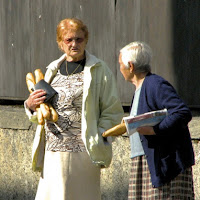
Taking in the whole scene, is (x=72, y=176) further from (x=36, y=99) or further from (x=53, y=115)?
(x=36, y=99)

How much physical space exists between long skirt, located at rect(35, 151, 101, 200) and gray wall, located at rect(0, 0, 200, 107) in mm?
1471

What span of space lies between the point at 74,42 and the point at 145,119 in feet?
3.54

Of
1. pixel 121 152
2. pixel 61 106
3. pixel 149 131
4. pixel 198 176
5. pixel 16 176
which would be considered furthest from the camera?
pixel 16 176

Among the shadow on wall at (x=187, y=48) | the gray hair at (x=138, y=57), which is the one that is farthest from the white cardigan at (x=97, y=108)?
the shadow on wall at (x=187, y=48)

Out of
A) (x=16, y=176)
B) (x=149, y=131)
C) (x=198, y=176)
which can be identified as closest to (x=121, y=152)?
(x=198, y=176)

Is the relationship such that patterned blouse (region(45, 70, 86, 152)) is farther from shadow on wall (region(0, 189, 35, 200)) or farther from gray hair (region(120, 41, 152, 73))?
shadow on wall (region(0, 189, 35, 200))

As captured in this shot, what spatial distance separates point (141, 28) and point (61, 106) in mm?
1661

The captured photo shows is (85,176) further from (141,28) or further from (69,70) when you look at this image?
(141,28)

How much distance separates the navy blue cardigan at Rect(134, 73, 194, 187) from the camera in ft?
14.4

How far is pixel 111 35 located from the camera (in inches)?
268

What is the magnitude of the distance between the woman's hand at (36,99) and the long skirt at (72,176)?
0.36 meters

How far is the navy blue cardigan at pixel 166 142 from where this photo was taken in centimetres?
440

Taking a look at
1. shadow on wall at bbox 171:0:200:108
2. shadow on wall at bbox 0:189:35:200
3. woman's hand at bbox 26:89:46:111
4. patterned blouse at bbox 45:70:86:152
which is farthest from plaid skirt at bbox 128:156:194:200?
shadow on wall at bbox 0:189:35:200

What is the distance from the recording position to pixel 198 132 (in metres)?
6.21
